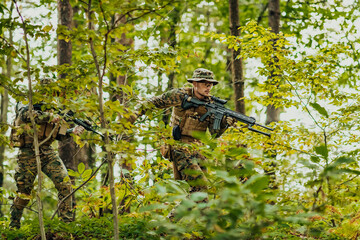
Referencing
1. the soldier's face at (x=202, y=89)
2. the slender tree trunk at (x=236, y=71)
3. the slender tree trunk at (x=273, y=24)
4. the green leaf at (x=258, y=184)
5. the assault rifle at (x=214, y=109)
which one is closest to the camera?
the green leaf at (x=258, y=184)

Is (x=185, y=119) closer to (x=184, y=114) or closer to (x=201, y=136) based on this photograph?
(x=184, y=114)

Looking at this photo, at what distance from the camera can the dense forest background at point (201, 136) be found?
191 cm

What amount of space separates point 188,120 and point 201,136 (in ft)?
10.8

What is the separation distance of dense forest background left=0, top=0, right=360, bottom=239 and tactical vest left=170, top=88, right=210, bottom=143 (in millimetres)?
346

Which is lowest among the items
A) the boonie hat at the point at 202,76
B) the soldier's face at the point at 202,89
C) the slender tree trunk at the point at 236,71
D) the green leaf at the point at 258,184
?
the green leaf at the point at 258,184

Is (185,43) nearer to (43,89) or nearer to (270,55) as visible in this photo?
(270,55)

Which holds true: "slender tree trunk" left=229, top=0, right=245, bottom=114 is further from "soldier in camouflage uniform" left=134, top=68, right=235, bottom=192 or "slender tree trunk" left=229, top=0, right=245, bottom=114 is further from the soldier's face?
the soldier's face

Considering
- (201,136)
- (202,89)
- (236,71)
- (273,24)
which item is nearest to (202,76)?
(202,89)

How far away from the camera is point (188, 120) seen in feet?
17.2

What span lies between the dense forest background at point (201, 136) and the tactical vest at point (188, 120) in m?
0.35

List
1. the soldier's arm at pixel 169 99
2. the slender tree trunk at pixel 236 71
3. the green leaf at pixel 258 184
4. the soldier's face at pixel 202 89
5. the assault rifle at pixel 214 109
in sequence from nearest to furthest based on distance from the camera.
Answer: the green leaf at pixel 258 184
the soldier's arm at pixel 169 99
the assault rifle at pixel 214 109
the soldier's face at pixel 202 89
the slender tree trunk at pixel 236 71

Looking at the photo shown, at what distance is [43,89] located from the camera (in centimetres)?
360

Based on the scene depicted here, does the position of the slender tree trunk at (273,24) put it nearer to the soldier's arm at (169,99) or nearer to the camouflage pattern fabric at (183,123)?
the camouflage pattern fabric at (183,123)

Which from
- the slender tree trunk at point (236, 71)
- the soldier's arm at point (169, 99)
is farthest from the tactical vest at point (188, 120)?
the slender tree trunk at point (236, 71)
